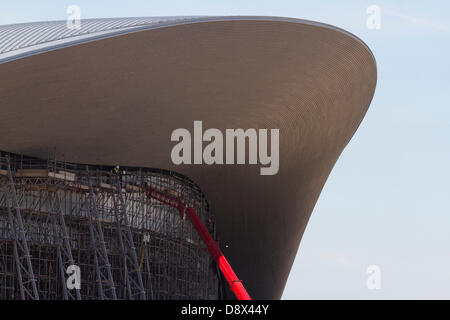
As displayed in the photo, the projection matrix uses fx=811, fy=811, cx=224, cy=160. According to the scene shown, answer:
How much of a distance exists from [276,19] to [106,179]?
424 inches

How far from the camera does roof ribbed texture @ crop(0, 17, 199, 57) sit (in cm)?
2452

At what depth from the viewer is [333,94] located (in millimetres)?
32281

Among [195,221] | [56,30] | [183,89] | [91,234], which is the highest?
[56,30]

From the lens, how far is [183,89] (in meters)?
28.4

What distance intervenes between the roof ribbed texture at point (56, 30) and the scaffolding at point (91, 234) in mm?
4756

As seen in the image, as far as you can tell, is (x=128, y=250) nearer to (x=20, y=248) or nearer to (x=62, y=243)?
(x=62, y=243)

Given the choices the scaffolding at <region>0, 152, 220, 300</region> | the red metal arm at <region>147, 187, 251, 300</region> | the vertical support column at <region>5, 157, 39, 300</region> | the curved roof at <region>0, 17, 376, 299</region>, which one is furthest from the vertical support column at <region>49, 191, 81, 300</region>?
the red metal arm at <region>147, 187, 251, 300</region>

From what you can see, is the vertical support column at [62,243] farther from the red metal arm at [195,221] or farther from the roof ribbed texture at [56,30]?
the roof ribbed texture at [56,30]

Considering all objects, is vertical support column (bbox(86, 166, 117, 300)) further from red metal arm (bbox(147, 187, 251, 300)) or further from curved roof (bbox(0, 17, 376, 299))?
red metal arm (bbox(147, 187, 251, 300))

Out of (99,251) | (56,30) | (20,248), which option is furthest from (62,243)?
(56,30)

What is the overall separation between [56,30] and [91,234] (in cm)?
792

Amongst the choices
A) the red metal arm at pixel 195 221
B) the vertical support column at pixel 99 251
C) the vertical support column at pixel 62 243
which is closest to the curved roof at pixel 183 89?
the red metal arm at pixel 195 221

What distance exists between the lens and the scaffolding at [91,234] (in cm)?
2822
